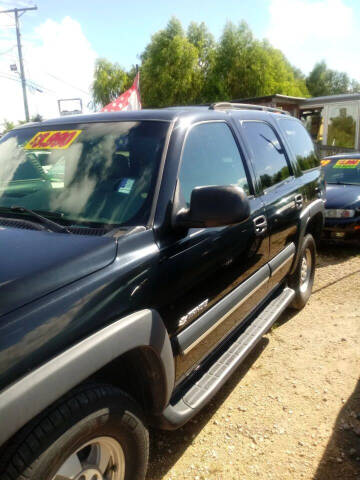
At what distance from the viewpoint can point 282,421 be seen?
268cm

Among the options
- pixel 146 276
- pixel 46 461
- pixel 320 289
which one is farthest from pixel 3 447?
pixel 320 289

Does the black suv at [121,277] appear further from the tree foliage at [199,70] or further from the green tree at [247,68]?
the green tree at [247,68]

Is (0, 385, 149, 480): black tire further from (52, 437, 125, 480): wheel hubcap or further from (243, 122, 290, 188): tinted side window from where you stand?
(243, 122, 290, 188): tinted side window

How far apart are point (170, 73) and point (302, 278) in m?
32.0

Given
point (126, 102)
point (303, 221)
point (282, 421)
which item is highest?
point (126, 102)

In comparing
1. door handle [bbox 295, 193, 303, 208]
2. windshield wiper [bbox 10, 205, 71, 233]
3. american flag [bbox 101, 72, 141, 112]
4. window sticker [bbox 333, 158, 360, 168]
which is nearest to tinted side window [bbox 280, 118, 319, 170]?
door handle [bbox 295, 193, 303, 208]

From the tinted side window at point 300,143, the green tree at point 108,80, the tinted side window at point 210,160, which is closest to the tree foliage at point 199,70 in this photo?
the green tree at point 108,80

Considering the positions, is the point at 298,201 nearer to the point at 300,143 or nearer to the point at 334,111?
the point at 300,143

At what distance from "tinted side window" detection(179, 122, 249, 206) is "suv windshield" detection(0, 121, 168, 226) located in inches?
8.2

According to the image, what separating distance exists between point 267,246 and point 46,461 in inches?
82.8

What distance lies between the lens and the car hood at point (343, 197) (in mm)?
6500

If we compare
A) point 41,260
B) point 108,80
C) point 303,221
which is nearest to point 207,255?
point 41,260

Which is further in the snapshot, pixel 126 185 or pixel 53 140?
pixel 53 140

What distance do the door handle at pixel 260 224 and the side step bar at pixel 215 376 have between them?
2.33 ft
